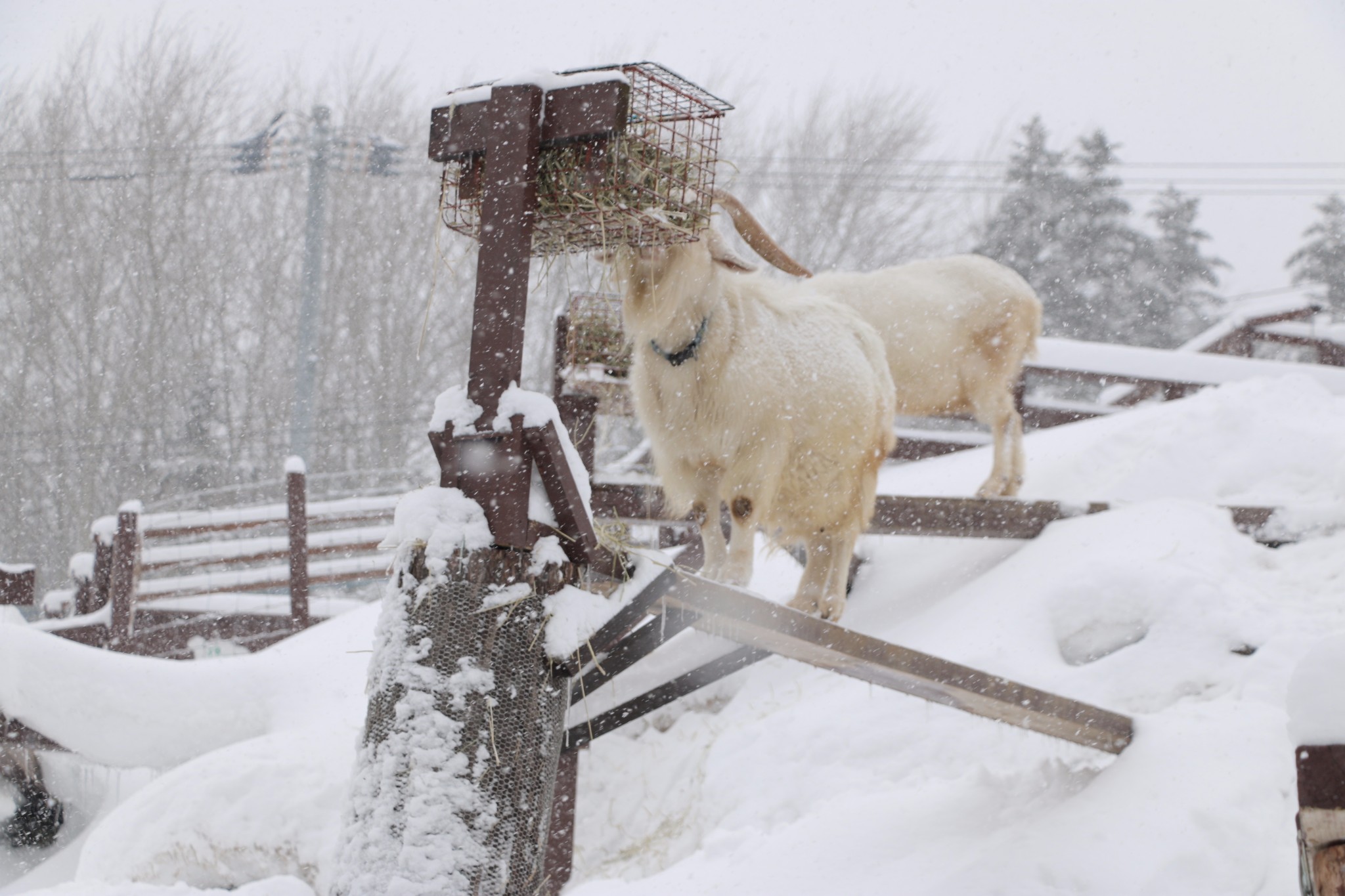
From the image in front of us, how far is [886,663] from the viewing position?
2.92 m

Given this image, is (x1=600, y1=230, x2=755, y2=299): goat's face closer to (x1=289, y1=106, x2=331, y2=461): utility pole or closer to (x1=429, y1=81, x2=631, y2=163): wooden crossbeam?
(x1=429, y1=81, x2=631, y2=163): wooden crossbeam

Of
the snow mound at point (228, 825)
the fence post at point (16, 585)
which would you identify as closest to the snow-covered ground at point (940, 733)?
the snow mound at point (228, 825)

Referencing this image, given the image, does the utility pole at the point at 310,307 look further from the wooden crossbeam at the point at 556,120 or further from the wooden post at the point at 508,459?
the wooden post at the point at 508,459

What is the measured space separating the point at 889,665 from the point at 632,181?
1.50 meters

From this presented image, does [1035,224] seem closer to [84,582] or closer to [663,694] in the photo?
→ [84,582]

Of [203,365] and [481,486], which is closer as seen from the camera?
[481,486]

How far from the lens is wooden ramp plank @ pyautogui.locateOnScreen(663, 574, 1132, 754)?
263 centimetres

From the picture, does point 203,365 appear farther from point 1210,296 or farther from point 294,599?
point 1210,296

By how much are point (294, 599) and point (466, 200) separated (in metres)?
6.03

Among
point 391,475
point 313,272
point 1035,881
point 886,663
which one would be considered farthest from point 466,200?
point 391,475

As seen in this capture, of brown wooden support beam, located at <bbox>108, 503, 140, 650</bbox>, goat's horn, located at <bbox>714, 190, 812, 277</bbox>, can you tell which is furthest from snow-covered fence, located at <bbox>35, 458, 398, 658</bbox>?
goat's horn, located at <bbox>714, 190, 812, 277</bbox>

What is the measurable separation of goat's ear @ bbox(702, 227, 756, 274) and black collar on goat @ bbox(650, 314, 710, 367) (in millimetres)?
220

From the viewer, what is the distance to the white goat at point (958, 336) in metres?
6.08

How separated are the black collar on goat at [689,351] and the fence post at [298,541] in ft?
14.7
